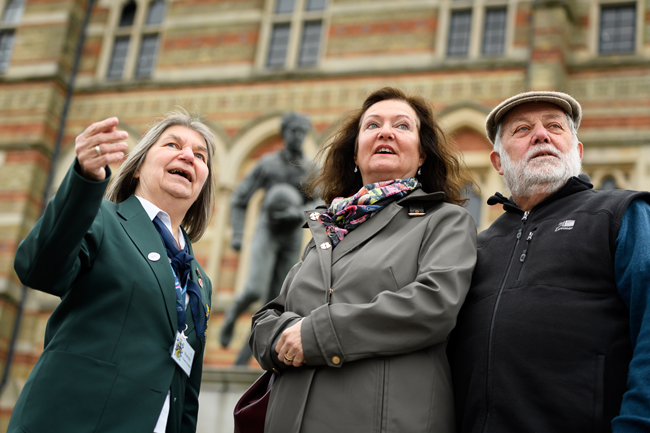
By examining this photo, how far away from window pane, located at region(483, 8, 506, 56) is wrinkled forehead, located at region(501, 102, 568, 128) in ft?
29.1

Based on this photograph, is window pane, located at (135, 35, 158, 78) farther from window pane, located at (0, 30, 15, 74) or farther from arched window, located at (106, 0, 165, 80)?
window pane, located at (0, 30, 15, 74)

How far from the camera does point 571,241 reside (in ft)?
7.48

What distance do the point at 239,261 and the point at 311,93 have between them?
3001 mm

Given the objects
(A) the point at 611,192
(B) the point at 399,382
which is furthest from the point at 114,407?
(A) the point at 611,192

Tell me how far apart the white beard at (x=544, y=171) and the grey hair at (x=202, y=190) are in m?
1.26

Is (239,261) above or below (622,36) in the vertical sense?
below

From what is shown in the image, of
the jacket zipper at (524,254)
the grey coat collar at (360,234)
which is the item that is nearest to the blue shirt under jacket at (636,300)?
the jacket zipper at (524,254)

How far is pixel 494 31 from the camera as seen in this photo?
11.3 m

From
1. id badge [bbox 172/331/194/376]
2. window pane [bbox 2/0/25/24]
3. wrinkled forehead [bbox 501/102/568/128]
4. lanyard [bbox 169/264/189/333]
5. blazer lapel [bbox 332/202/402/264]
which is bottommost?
id badge [bbox 172/331/194/376]

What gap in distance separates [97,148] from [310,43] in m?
10.5

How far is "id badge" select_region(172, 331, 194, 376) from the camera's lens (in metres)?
2.40

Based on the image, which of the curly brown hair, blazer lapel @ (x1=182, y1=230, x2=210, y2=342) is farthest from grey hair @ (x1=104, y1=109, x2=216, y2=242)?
the curly brown hair

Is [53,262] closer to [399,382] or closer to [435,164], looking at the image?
[399,382]

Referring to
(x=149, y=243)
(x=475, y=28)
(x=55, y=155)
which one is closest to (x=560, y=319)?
(x=149, y=243)
